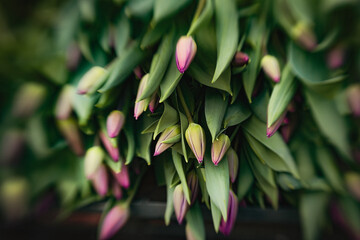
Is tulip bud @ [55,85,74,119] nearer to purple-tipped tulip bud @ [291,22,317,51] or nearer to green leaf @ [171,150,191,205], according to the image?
green leaf @ [171,150,191,205]

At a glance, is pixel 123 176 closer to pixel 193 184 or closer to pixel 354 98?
pixel 193 184

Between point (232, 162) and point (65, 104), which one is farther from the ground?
point (65, 104)

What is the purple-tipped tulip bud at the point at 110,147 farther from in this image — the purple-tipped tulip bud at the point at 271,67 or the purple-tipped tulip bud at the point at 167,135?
the purple-tipped tulip bud at the point at 271,67

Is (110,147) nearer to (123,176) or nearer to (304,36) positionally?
(123,176)

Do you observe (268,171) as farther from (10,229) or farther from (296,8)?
(10,229)

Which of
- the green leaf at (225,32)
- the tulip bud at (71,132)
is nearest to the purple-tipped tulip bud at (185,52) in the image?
the green leaf at (225,32)

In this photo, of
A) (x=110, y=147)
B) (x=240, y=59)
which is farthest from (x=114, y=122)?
(x=240, y=59)

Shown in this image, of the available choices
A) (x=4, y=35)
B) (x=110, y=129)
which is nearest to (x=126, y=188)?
(x=110, y=129)
